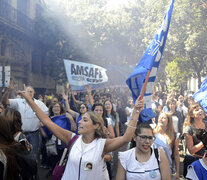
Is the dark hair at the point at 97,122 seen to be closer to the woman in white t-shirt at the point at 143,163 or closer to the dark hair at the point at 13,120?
the woman in white t-shirt at the point at 143,163

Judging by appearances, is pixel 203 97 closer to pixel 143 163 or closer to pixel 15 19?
pixel 143 163

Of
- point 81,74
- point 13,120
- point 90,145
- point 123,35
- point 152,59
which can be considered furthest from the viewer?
point 123,35

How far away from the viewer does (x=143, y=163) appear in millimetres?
2672

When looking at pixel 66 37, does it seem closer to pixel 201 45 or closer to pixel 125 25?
pixel 125 25

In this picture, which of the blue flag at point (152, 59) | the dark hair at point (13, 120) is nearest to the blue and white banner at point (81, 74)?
the blue flag at point (152, 59)

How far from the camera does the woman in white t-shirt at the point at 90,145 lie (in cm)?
269

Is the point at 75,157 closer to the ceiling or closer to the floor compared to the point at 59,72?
closer to the floor

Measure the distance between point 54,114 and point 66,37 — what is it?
17.3 meters

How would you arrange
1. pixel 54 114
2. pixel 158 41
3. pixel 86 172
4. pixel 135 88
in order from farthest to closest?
pixel 54 114
pixel 135 88
pixel 158 41
pixel 86 172

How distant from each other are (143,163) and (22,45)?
65.1 ft

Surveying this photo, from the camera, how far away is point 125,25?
1105 inches

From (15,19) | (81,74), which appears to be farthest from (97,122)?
(15,19)

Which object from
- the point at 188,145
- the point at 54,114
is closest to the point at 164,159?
the point at 188,145

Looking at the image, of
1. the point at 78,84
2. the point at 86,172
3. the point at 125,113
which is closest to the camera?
the point at 86,172
